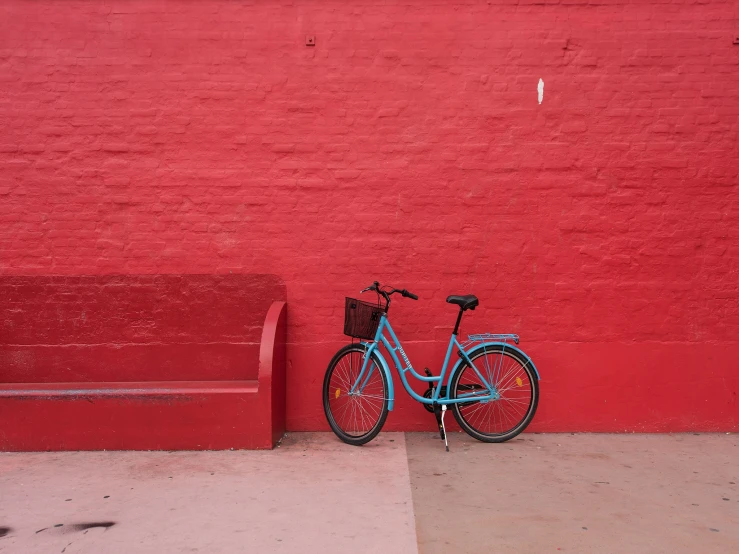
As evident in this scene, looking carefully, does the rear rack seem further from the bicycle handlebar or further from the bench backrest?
the bench backrest

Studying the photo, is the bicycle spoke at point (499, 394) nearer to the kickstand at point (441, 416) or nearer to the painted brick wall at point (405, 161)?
the kickstand at point (441, 416)

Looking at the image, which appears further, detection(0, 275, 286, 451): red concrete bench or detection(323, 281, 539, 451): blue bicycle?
detection(0, 275, 286, 451): red concrete bench

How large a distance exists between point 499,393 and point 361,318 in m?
1.30

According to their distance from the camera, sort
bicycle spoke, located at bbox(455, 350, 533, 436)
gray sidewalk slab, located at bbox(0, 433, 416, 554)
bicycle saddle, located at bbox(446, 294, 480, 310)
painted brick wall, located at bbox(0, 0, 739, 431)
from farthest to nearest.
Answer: painted brick wall, located at bbox(0, 0, 739, 431) < bicycle spoke, located at bbox(455, 350, 533, 436) < bicycle saddle, located at bbox(446, 294, 480, 310) < gray sidewalk slab, located at bbox(0, 433, 416, 554)

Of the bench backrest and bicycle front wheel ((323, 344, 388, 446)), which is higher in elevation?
the bench backrest

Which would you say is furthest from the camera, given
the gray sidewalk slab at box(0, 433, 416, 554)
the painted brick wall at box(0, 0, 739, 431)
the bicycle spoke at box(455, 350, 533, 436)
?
the painted brick wall at box(0, 0, 739, 431)

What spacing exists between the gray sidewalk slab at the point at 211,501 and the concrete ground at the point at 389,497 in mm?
13

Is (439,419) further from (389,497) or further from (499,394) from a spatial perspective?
(389,497)

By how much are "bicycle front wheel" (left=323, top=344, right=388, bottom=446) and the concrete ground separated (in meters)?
0.17

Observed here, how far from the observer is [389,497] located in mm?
4539

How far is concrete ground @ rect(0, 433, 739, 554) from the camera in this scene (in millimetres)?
3865

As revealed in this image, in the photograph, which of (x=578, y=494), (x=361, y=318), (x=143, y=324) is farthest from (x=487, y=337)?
(x=143, y=324)

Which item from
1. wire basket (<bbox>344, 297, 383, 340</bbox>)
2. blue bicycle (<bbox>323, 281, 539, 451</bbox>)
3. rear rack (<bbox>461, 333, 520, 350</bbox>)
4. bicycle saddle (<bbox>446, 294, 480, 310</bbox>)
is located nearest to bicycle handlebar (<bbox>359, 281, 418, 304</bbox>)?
blue bicycle (<bbox>323, 281, 539, 451</bbox>)

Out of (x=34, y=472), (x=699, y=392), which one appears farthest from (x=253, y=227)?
(x=699, y=392)
